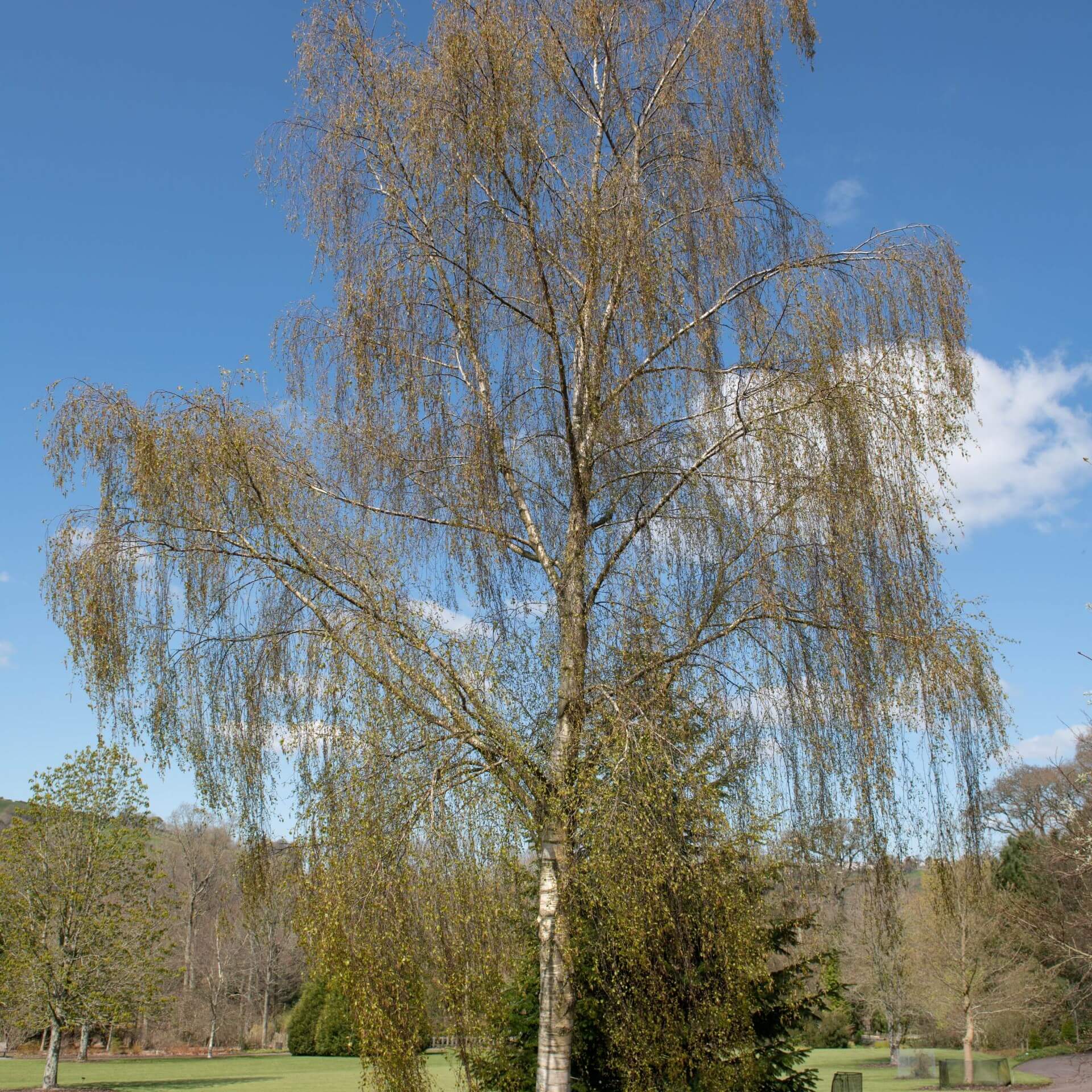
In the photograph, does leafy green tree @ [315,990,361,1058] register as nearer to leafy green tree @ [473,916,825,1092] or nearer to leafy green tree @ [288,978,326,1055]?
leafy green tree @ [288,978,326,1055]

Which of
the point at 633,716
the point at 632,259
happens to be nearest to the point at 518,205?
the point at 632,259

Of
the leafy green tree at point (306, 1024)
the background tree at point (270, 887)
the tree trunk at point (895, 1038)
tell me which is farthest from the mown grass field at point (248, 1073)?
the background tree at point (270, 887)

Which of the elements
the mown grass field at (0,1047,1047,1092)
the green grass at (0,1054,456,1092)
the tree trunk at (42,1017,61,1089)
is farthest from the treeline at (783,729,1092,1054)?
the tree trunk at (42,1017,61,1089)

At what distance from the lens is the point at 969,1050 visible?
93.4 feet

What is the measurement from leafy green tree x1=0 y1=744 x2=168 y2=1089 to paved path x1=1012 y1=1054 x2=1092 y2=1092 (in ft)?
76.3

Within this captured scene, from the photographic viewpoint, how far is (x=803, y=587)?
293 inches

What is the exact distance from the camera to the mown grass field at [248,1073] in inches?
1096

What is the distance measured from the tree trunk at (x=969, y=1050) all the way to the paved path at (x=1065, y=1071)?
1172 mm

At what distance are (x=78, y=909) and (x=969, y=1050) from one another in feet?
80.6

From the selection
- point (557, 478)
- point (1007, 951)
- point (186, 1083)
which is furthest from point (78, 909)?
point (1007, 951)

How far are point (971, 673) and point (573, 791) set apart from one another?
112 inches

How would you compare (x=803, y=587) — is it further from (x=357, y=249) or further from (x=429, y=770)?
(x=357, y=249)

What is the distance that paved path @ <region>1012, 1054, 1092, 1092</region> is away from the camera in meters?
25.1

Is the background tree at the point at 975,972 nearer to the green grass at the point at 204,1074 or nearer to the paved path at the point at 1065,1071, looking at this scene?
the paved path at the point at 1065,1071
